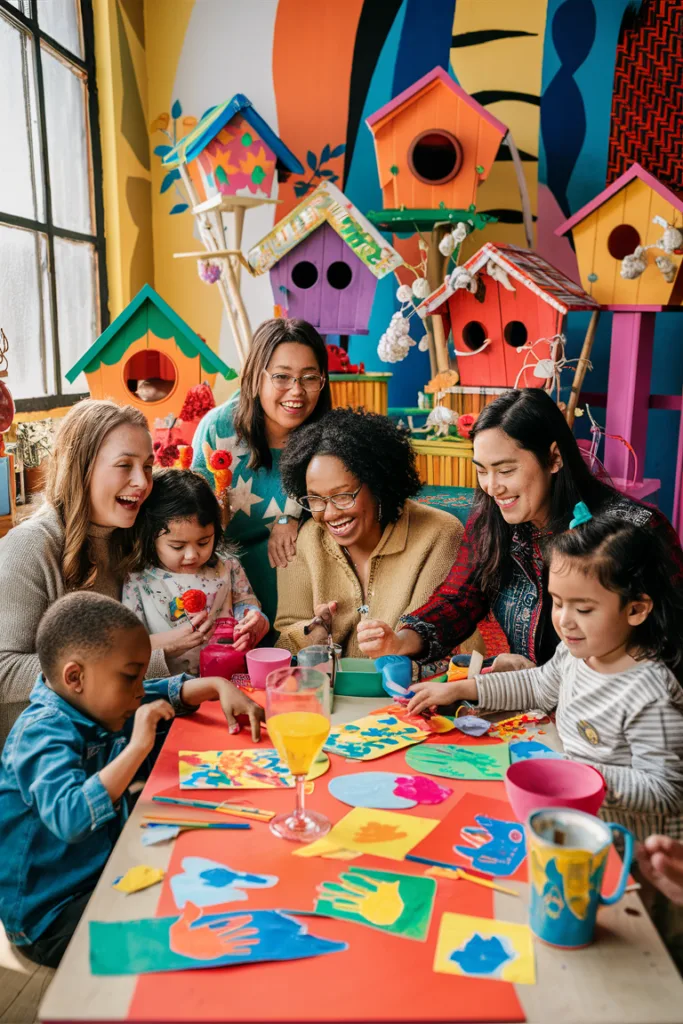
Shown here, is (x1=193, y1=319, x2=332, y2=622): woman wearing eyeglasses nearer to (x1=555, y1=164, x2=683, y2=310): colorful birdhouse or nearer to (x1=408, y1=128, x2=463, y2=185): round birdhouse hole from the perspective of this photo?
(x1=408, y1=128, x2=463, y2=185): round birdhouse hole

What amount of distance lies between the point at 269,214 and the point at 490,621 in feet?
8.38

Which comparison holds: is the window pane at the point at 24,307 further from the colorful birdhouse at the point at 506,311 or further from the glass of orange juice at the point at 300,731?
the glass of orange juice at the point at 300,731

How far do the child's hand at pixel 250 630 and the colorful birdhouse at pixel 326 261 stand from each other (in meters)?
1.66

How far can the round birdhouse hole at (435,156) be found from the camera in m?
3.39

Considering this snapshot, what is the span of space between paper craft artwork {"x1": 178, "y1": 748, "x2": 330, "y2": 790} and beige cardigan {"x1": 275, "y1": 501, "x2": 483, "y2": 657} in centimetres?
75

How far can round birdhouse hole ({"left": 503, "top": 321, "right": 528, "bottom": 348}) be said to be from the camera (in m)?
3.21

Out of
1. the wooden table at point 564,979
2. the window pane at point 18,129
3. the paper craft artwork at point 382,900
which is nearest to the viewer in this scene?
the wooden table at point 564,979

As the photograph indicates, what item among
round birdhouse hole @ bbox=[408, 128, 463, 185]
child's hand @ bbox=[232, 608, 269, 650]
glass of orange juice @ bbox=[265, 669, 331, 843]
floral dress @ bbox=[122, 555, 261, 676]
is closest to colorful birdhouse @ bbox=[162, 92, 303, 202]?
round birdhouse hole @ bbox=[408, 128, 463, 185]

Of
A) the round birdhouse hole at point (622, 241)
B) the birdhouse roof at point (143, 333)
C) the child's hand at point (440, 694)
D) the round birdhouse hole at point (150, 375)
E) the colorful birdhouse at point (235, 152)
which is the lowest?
the child's hand at point (440, 694)

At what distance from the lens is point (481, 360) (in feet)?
10.9

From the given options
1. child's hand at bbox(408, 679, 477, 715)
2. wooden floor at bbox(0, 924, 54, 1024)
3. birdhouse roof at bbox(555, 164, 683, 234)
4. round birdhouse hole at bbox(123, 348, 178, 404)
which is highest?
birdhouse roof at bbox(555, 164, 683, 234)

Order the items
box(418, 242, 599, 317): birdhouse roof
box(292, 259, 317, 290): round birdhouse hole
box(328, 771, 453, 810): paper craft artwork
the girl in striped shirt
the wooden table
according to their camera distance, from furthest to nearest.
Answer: box(292, 259, 317, 290): round birdhouse hole < box(418, 242, 599, 317): birdhouse roof < the girl in striped shirt < box(328, 771, 453, 810): paper craft artwork < the wooden table

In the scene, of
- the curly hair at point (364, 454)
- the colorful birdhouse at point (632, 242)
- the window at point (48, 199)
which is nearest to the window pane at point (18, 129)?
the window at point (48, 199)

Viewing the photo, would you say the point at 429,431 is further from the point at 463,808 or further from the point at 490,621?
the point at 463,808
